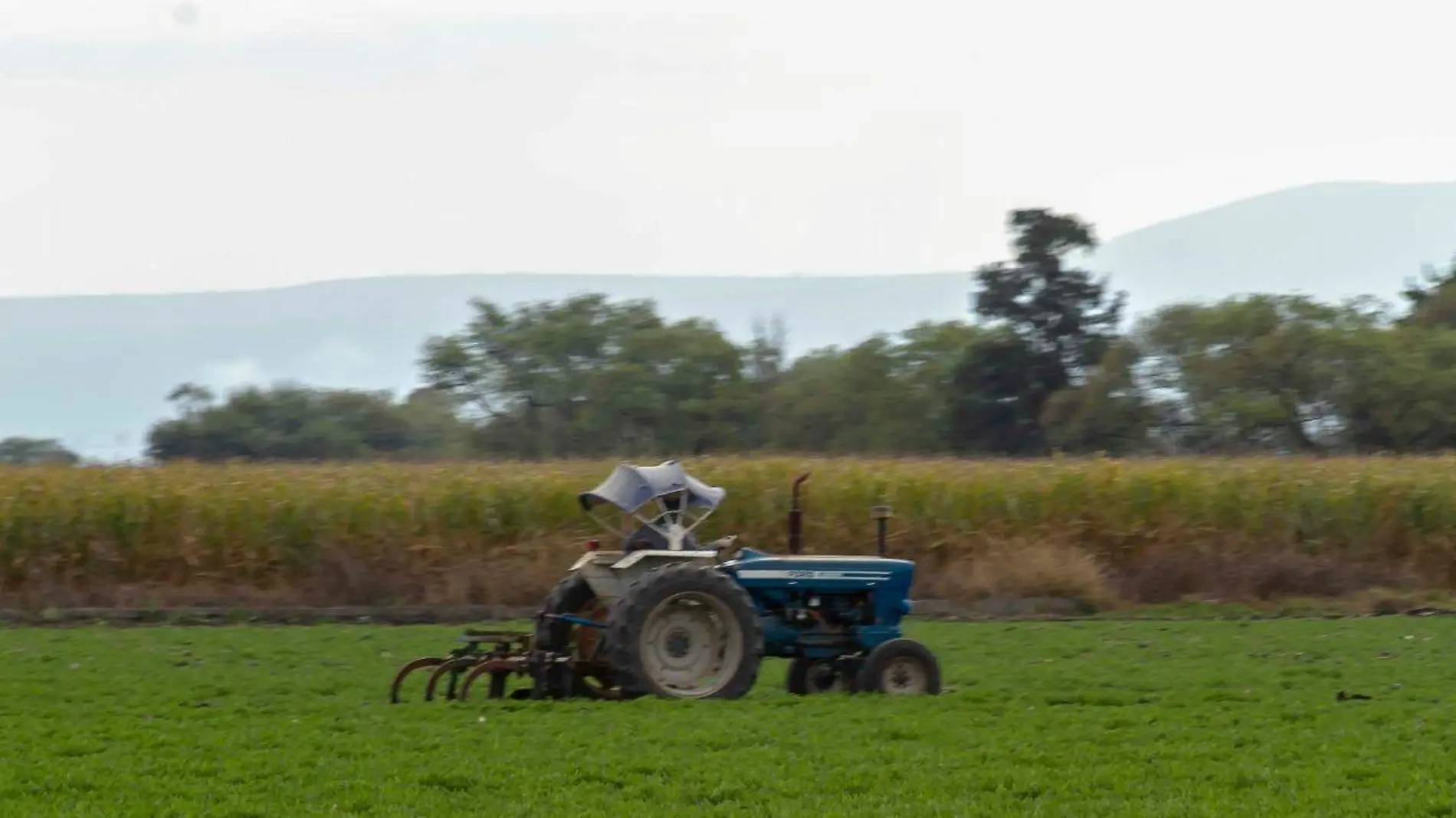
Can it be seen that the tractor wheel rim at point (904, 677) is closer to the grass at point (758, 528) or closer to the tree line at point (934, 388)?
the grass at point (758, 528)

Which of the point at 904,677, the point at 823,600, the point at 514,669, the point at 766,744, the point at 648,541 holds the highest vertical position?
the point at 648,541

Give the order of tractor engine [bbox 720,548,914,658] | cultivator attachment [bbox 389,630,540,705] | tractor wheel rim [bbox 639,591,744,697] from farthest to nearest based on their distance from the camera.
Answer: tractor engine [bbox 720,548,914,658] → tractor wheel rim [bbox 639,591,744,697] → cultivator attachment [bbox 389,630,540,705]

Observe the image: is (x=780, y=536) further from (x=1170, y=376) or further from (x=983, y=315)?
(x=983, y=315)

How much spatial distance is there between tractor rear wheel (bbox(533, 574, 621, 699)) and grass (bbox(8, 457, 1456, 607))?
9605 mm

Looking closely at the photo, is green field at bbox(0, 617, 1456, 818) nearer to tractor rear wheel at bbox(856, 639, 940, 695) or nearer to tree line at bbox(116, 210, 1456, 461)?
tractor rear wheel at bbox(856, 639, 940, 695)

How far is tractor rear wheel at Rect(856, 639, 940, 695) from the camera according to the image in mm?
12078

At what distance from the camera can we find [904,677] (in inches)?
480

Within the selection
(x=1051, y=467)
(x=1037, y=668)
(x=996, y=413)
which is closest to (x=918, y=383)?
(x=996, y=413)

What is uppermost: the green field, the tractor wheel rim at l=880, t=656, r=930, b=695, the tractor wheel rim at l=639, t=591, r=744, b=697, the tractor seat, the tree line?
the tree line

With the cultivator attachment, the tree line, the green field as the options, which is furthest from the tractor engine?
the tree line

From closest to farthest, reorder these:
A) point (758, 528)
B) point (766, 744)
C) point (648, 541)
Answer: point (766, 744)
point (648, 541)
point (758, 528)

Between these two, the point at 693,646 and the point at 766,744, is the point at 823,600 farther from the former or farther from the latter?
the point at 766,744

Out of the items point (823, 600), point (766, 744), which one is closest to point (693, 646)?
point (823, 600)

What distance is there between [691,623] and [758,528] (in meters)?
11.6
